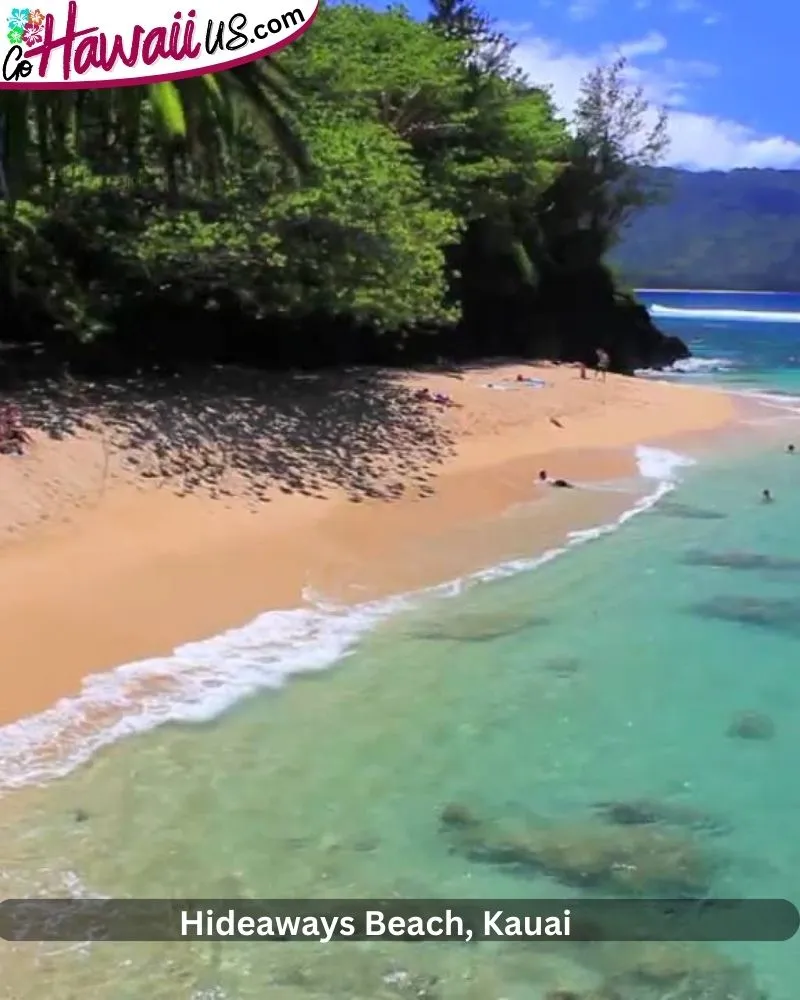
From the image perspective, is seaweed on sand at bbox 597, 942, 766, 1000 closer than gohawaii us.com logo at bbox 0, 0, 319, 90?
Yes

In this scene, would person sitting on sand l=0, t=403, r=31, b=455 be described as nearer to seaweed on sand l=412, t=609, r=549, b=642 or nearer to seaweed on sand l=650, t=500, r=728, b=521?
seaweed on sand l=412, t=609, r=549, b=642

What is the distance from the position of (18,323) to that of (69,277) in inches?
72.4

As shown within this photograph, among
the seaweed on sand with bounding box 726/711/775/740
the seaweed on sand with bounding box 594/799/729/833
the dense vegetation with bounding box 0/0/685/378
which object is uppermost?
the dense vegetation with bounding box 0/0/685/378

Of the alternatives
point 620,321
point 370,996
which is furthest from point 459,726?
point 620,321

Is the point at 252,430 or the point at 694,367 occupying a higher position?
the point at 694,367

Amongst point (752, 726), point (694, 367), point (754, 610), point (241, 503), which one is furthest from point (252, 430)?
point (694, 367)

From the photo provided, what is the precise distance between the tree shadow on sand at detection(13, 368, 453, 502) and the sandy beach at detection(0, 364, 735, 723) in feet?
0.12

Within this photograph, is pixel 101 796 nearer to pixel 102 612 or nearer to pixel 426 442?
pixel 102 612

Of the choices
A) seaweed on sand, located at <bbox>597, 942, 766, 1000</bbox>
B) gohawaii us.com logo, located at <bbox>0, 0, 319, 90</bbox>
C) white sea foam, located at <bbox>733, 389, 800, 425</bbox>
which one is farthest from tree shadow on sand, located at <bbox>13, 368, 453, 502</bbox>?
Result: white sea foam, located at <bbox>733, 389, 800, 425</bbox>

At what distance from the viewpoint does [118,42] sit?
14.6 m

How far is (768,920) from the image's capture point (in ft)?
17.6

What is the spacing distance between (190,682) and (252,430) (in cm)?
764

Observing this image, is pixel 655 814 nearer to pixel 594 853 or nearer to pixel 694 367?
pixel 594 853

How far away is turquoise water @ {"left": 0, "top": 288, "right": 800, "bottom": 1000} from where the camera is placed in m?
4.82
